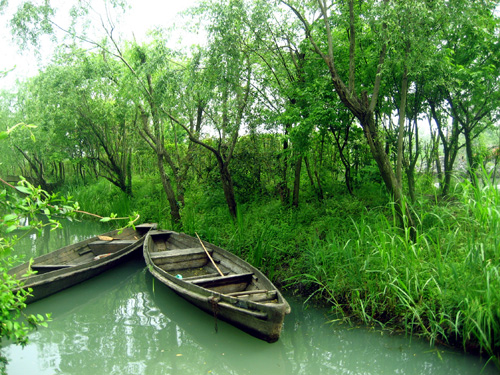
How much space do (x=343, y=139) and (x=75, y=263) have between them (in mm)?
6369

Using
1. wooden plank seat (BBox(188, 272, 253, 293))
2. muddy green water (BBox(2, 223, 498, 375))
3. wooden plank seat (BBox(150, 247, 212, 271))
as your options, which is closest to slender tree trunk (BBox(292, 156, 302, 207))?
wooden plank seat (BBox(150, 247, 212, 271))

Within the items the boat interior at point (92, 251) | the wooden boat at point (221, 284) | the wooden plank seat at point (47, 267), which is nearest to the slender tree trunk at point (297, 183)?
the wooden boat at point (221, 284)

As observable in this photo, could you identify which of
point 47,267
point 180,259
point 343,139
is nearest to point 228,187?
point 180,259

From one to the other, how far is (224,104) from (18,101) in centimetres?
1423

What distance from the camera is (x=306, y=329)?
524 centimetres

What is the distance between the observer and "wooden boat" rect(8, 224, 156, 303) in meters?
6.31

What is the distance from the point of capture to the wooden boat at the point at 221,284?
460 cm

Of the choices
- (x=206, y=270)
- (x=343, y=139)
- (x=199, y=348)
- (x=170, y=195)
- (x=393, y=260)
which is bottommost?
(x=199, y=348)

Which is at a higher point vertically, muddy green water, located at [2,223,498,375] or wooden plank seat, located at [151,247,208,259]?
wooden plank seat, located at [151,247,208,259]

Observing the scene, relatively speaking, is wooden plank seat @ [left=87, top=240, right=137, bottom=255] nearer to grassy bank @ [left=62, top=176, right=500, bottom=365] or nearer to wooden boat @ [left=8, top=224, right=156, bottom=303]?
wooden boat @ [left=8, top=224, right=156, bottom=303]

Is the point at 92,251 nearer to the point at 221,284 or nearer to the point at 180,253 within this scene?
the point at 180,253

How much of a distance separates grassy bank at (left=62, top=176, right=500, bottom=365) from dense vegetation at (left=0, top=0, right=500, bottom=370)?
0.09ft

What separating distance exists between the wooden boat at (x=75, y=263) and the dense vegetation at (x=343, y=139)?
5.31 feet

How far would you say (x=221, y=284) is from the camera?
5.80 m
